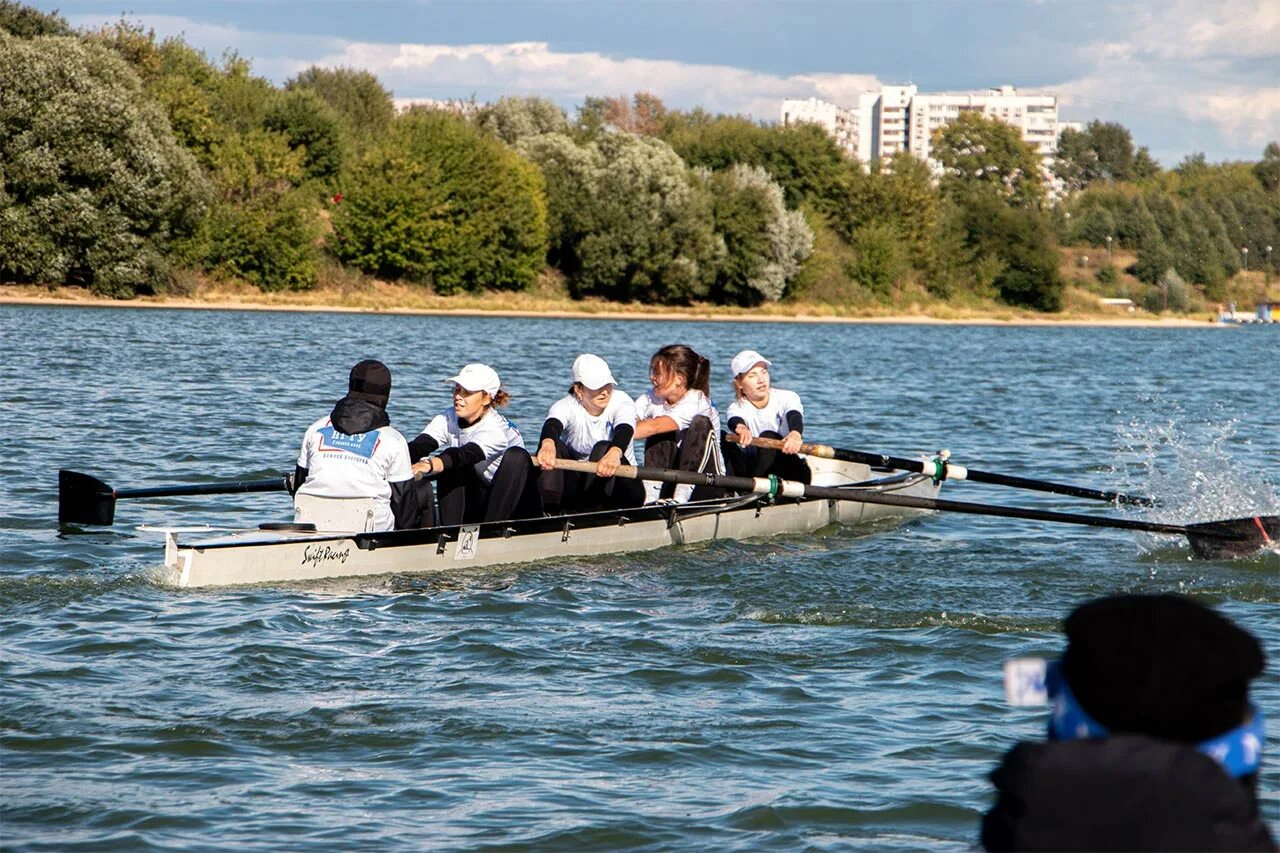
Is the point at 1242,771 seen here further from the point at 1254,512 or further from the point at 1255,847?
the point at 1254,512

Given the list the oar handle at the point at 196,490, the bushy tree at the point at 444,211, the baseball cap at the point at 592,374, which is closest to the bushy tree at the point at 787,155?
the bushy tree at the point at 444,211

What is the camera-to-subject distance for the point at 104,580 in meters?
9.30

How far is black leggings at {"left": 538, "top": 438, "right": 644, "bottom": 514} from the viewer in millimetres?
11062

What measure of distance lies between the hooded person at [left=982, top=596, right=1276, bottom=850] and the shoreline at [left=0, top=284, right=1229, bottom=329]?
43.8 meters

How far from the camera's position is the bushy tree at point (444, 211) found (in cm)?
5541

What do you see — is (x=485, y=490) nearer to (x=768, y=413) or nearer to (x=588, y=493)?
(x=588, y=493)

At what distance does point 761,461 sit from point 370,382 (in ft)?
14.8

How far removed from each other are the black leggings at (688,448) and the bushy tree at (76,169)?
3586 centimetres

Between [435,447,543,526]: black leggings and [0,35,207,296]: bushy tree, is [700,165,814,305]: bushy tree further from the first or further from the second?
[435,447,543,526]: black leggings

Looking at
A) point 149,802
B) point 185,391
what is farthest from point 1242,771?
point 185,391

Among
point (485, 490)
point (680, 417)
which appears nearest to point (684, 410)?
point (680, 417)

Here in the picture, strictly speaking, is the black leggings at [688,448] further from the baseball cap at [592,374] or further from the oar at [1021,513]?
the baseball cap at [592,374]

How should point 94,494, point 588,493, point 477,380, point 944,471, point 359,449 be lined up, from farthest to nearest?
point 944,471, point 588,493, point 94,494, point 477,380, point 359,449

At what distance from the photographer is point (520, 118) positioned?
69375mm
